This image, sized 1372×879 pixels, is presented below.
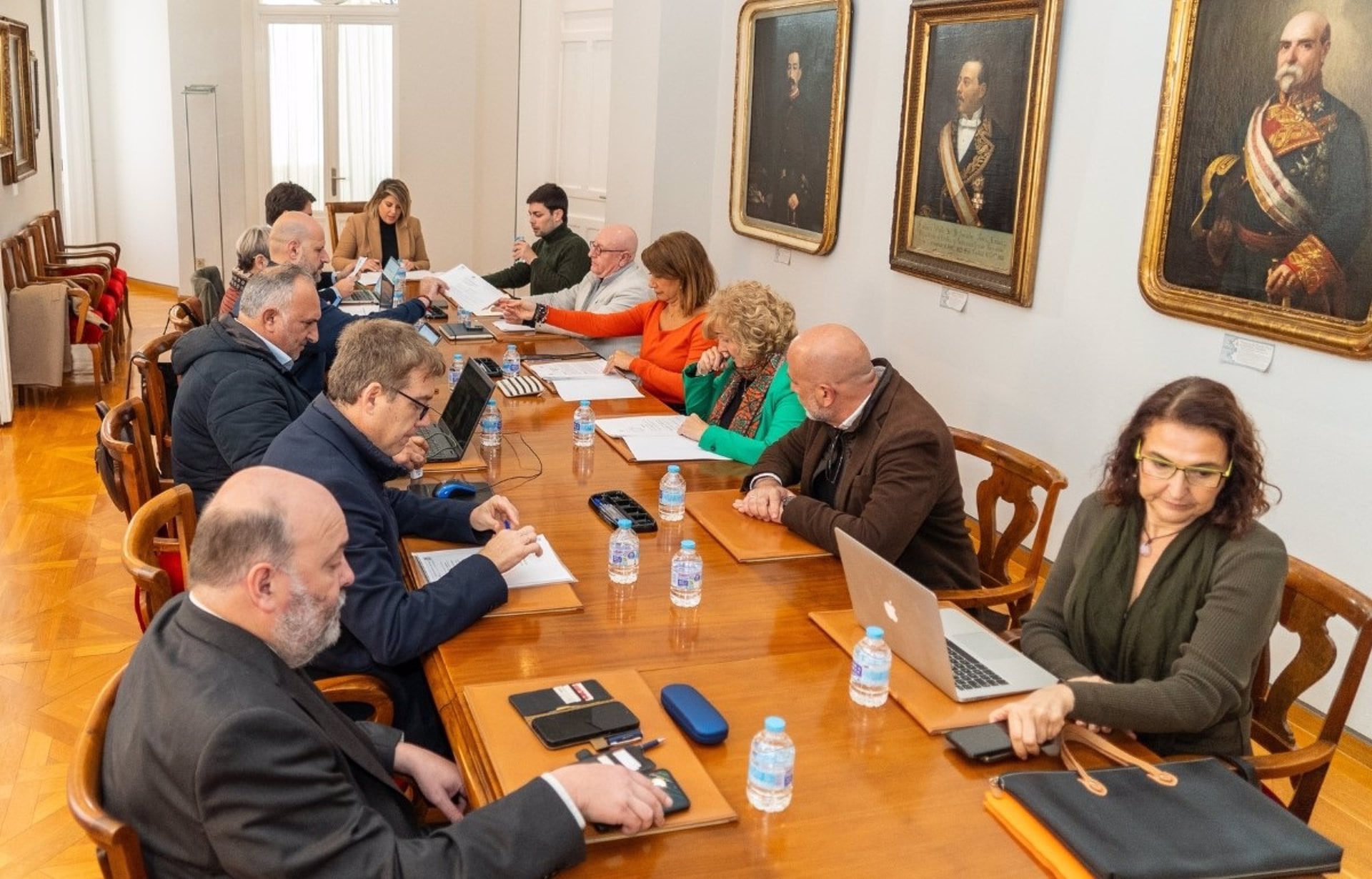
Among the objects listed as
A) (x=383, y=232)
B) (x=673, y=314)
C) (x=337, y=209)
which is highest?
(x=337, y=209)

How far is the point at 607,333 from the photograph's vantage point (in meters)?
5.39

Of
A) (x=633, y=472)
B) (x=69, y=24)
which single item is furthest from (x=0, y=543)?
(x=69, y=24)

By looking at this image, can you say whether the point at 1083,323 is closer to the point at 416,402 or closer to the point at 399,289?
the point at 416,402

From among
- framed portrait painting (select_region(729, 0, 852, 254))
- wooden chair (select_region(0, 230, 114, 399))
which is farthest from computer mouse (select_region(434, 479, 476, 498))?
wooden chair (select_region(0, 230, 114, 399))

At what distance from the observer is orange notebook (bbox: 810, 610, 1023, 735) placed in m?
1.97

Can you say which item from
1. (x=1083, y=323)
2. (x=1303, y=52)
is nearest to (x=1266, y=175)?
(x=1303, y=52)

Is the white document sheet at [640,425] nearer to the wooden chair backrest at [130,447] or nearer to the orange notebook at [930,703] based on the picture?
the wooden chair backrest at [130,447]

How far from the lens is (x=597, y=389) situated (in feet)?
14.7

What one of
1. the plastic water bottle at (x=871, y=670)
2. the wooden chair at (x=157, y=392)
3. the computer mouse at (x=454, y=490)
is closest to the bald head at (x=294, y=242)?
the wooden chair at (x=157, y=392)

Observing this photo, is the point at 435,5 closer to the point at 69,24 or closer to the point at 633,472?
the point at 69,24

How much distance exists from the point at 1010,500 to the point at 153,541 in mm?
2249

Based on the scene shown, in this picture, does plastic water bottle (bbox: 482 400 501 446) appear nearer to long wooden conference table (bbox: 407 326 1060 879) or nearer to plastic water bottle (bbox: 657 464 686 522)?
long wooden conference table (bbox: 407 326 1060 879)

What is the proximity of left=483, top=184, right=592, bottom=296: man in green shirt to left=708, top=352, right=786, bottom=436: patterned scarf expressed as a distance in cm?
277

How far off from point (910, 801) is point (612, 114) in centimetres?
692
